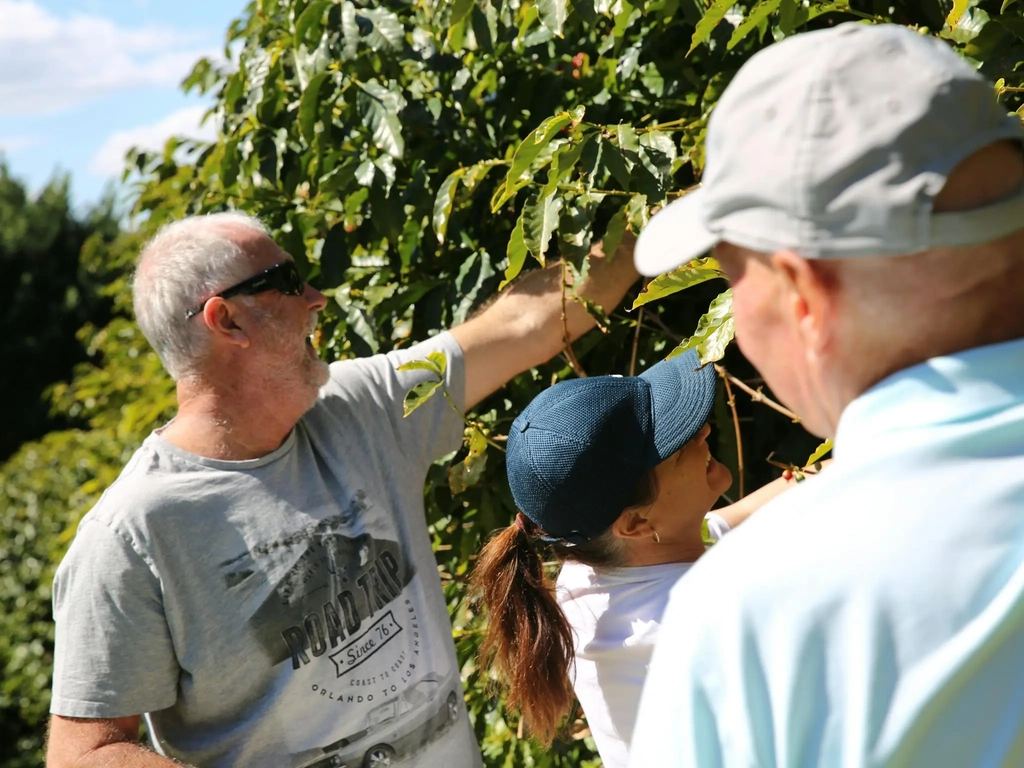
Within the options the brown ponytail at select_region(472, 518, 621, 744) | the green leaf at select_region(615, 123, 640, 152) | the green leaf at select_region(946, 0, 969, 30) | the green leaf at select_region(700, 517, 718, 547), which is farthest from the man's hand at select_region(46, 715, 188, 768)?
the green leaf at select_region(946, 0, 969, 30)

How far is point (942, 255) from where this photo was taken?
84 centimetres

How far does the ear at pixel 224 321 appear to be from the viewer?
2.34 metres

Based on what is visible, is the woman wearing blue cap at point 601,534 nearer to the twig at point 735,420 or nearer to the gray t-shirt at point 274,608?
the twig at point 735,420

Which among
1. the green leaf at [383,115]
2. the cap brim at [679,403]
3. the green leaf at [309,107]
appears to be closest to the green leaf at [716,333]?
the cap brim at [679,403]

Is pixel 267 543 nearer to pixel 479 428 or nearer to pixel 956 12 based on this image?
pixel 479 428

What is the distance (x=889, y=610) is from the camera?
2.59 ft

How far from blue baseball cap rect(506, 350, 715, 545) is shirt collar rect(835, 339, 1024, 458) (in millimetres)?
901

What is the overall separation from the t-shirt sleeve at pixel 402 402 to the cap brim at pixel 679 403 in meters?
0.66

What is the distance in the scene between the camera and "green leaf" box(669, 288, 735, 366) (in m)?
1.59

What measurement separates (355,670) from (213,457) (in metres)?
0.52

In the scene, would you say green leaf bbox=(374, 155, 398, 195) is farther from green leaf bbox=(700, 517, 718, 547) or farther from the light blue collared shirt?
the light blue collared shirt

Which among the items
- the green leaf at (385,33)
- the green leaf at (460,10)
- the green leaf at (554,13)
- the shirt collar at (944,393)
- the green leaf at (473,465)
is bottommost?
the green leaf at (473,465)

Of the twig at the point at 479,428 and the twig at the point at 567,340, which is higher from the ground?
the twig at the point at 567,340

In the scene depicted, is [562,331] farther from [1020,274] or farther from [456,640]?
[1020,274]
